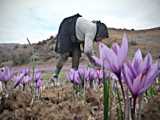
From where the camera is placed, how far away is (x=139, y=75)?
107cm

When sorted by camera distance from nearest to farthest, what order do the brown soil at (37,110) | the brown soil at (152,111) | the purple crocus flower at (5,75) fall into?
the brown soil at (152,111) → the brown soil at (37,110) → the purple crocus flower at (5,75)

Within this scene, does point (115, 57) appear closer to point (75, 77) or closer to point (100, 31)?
point (75, 77)

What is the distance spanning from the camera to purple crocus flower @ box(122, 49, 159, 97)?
3.50 ft

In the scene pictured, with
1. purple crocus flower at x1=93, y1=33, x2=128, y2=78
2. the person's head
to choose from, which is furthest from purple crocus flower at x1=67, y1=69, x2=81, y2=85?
the person's head

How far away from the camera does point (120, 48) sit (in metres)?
1.13

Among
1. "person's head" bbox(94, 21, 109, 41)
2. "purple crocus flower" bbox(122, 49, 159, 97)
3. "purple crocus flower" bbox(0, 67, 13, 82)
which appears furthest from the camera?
"person's head" bbox(94, 21, 109, 41)

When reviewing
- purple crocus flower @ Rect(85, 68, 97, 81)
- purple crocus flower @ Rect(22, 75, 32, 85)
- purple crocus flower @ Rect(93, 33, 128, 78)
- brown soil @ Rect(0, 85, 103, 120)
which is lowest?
brown soil @ Rect(0, 85, 103, 120)

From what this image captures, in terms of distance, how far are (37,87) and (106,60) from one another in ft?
5.63

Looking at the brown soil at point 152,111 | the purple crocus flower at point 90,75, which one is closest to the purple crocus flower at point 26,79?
the purple crocus flower at point 90,75

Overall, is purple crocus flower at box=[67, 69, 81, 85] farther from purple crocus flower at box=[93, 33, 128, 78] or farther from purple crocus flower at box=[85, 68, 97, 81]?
purple crocus flower at box=[93, 33, 128, 78]

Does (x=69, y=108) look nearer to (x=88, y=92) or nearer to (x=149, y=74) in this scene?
(x=88, y=92)

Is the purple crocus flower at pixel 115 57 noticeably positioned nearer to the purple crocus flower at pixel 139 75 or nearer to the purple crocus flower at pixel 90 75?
the purple crocus flower at pixel 139 75

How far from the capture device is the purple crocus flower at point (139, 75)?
1.07 meters

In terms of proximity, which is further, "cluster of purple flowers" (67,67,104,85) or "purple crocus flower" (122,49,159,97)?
"cluster of purple flowers" (67,67,104,85)
